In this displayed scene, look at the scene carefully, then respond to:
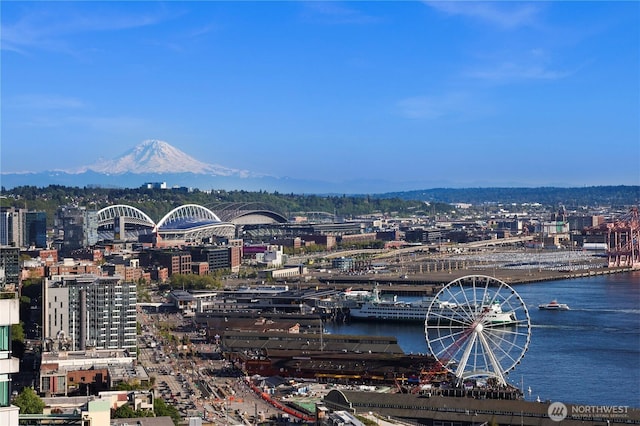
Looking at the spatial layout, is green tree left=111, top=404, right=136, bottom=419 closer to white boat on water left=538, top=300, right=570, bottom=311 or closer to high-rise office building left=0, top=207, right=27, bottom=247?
white boat on water left=538, top=300, right=570, bottom=311

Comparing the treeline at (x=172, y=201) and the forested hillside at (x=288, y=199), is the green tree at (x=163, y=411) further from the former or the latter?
the treeline at (x=172, y=201)

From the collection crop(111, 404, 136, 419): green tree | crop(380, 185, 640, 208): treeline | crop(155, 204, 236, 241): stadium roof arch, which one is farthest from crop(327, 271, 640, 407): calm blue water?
crop(380, 185, 640, 208): treeline

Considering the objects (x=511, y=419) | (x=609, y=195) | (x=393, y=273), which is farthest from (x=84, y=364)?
(x=609, y=195)

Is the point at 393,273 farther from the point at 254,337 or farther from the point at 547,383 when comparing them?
the point at 547,383

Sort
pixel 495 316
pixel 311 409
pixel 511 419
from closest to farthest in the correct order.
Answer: pixel 511 419, pixel 311 409, pixel 495 316

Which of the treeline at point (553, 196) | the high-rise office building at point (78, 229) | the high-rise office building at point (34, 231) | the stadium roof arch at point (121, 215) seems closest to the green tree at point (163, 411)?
the high-rise office building at point (78, 229)

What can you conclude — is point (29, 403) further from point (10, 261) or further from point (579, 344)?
point (10, 261)

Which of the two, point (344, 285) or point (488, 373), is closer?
point (488, 373)
